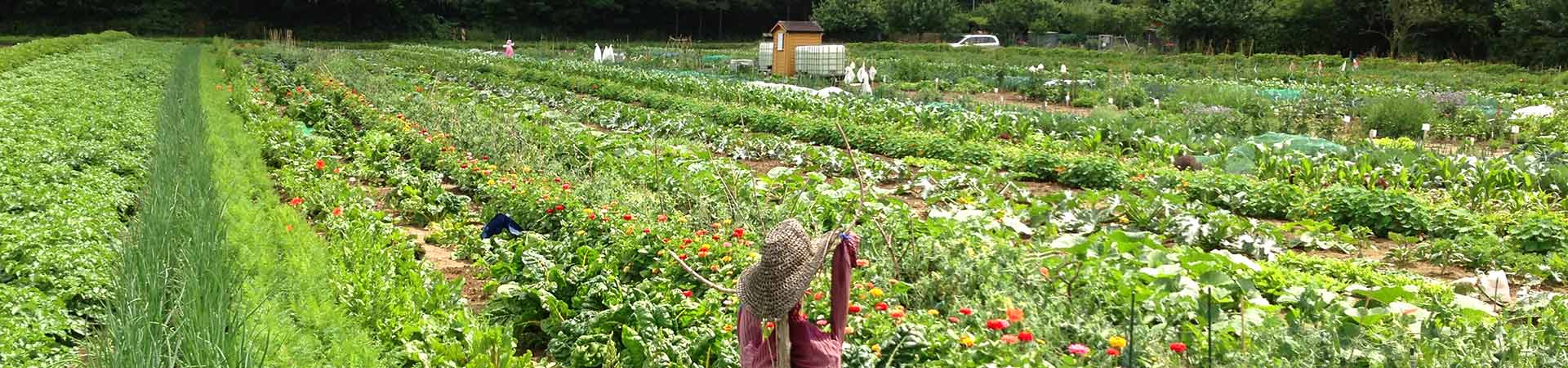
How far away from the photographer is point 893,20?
5475 cm

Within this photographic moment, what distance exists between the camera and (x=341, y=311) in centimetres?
468

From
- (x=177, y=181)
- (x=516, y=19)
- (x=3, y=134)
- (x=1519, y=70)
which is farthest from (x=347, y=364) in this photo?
(x=516, y=19)

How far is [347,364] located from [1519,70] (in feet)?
103

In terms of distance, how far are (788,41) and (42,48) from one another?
623 inches

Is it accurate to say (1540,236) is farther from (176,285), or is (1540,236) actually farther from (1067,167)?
(176,285)

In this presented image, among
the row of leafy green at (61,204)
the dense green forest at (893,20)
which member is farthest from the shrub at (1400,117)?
the dense green forest at (893,20)

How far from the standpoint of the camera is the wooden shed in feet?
83.3

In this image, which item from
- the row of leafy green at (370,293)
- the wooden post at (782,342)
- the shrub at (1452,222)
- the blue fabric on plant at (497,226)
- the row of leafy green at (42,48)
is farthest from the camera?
the row of leafy green at (42,48)

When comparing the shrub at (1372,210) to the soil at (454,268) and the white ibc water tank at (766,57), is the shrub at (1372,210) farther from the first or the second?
the white ibc water tank at (766,57)

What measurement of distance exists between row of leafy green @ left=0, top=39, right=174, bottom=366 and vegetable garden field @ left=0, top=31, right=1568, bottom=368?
0.02m

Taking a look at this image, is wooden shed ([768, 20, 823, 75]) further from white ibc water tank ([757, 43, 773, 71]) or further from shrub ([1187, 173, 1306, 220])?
shrub ([1187, 173, 1306, 220])

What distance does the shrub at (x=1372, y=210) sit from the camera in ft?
24.6

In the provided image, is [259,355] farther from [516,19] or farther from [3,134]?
[516,19]

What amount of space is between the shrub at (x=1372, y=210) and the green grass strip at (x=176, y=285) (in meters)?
6.73
